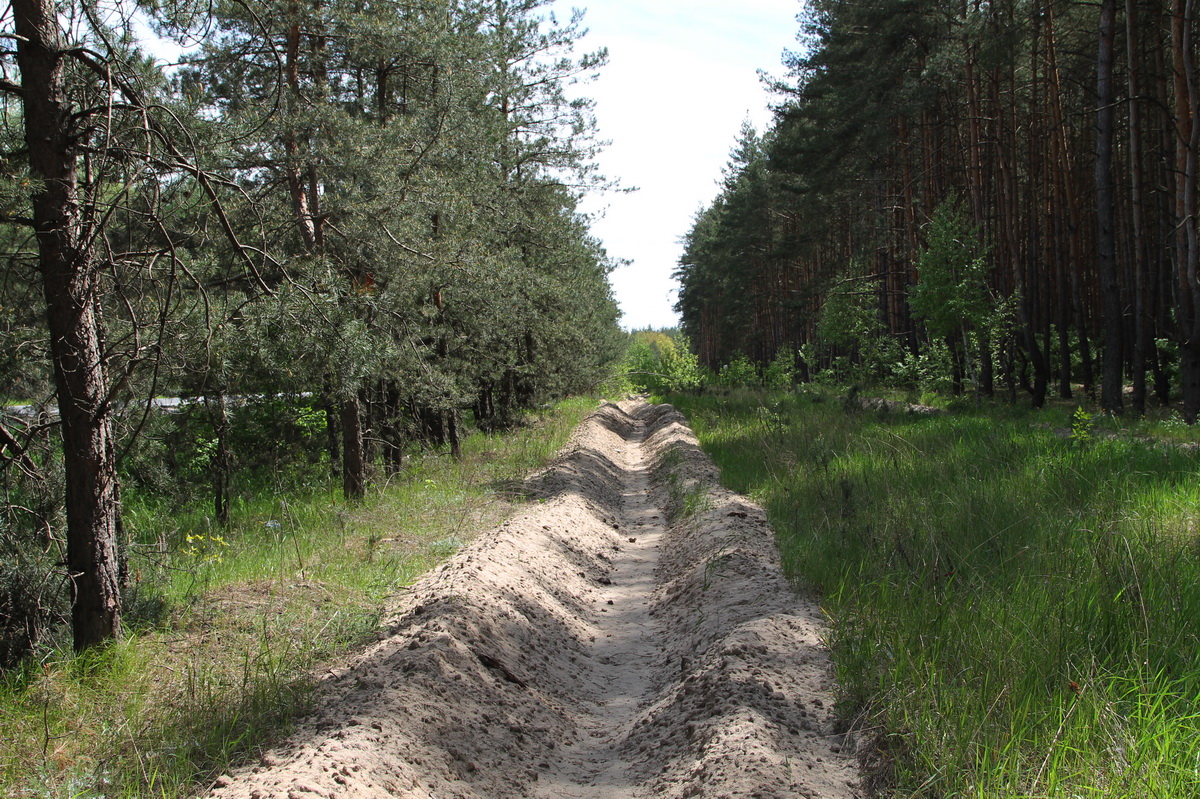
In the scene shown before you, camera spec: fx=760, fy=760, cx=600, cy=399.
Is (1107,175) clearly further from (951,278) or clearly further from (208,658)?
(208,658)

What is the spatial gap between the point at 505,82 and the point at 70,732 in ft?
52.7

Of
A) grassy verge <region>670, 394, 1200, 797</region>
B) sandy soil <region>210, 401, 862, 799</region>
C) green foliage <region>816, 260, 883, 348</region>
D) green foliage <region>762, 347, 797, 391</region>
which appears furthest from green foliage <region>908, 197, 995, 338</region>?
green foliage <region>762, 347, 797, 391</region>

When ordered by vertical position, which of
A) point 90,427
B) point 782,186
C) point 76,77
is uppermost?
point 782,186

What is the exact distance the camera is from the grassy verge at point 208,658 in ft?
11.9

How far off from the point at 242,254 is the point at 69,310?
107cm

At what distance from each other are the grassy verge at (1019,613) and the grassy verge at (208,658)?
3.24m

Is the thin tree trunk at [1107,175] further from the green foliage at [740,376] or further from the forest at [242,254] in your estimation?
the green foliage at [740,376]

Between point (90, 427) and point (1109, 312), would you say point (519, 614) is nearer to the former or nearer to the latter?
point (90, 427)

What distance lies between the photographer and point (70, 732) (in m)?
3.92

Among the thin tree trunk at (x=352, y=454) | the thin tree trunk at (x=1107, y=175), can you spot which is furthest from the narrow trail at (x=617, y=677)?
the thin tree trunk at (x=1107, y=175)

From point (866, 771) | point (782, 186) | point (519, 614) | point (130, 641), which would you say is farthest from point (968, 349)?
point (130, 641)

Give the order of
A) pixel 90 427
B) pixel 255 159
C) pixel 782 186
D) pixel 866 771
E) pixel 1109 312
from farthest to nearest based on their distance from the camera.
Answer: pixel 782 186, pixel 1109 312, pixel 255 159, pixel 90 427, pixel 866 771

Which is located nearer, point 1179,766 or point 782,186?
point 1179,766

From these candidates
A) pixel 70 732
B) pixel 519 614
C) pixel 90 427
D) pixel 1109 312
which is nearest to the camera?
pixel 70 732
